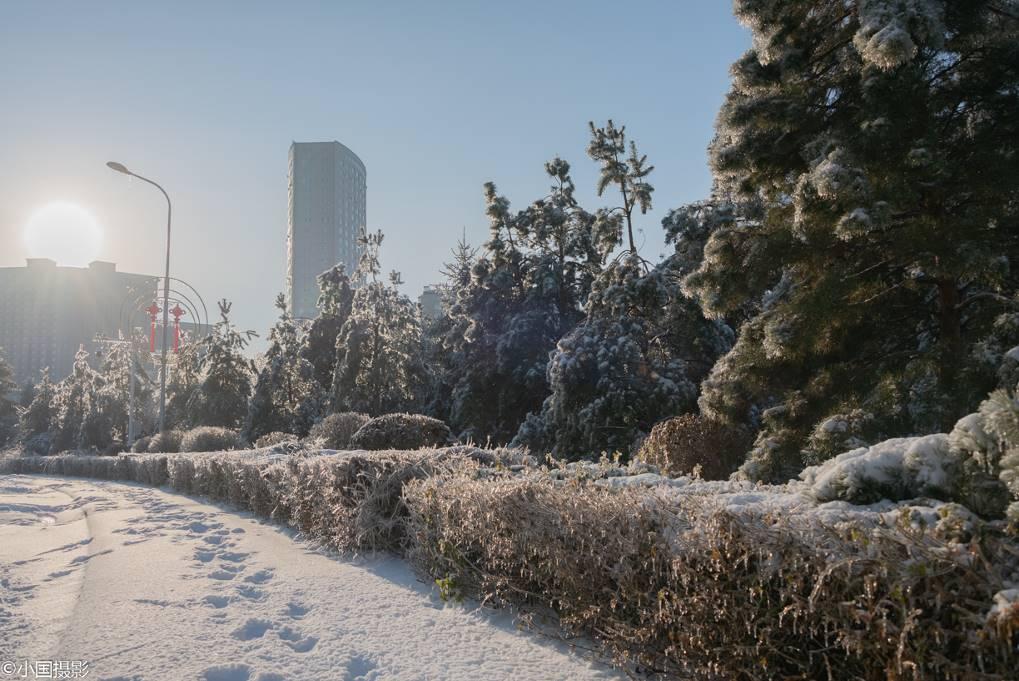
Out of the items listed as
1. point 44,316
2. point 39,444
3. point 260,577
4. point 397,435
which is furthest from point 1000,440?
point 44,316

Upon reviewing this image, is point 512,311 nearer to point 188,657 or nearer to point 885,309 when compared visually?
point 885,309

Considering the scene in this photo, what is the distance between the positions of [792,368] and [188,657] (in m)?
6.49

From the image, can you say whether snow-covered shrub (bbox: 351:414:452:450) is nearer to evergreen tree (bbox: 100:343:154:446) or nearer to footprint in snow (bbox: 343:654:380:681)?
footprint in snow (bbox: 343:654:380:681)

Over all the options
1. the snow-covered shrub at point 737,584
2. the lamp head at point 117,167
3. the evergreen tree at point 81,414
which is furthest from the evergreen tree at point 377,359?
the evergreen tree at point 81,414

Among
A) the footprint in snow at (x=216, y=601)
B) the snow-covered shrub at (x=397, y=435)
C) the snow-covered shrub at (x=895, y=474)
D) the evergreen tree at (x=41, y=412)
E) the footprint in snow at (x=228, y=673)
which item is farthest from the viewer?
the evergreen tree at (x=41, y=412)

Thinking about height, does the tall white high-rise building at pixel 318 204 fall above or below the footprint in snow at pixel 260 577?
above

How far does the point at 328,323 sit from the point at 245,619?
3197 cm

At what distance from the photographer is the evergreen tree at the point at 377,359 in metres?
28.0

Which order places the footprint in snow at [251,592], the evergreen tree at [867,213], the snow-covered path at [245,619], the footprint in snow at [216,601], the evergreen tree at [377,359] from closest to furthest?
1. the snow-covered path at [245,619]
2. the footprint in snow at [216,601]
3. the footprint in snow at [251,592]
4. the evergreen tree at [867,213]
5. the evergreen tree at [377,359]

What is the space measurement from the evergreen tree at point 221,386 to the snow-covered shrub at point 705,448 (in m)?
33.3

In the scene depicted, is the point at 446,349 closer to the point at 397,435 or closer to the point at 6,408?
the point at 397,435

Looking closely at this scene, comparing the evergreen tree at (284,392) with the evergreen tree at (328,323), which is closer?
the evergreen tree at (284,392)

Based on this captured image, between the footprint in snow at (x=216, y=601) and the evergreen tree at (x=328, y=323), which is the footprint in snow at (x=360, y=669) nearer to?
the footprint in snow at (x=216, y=601)

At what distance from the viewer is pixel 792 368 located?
25.3 ft
